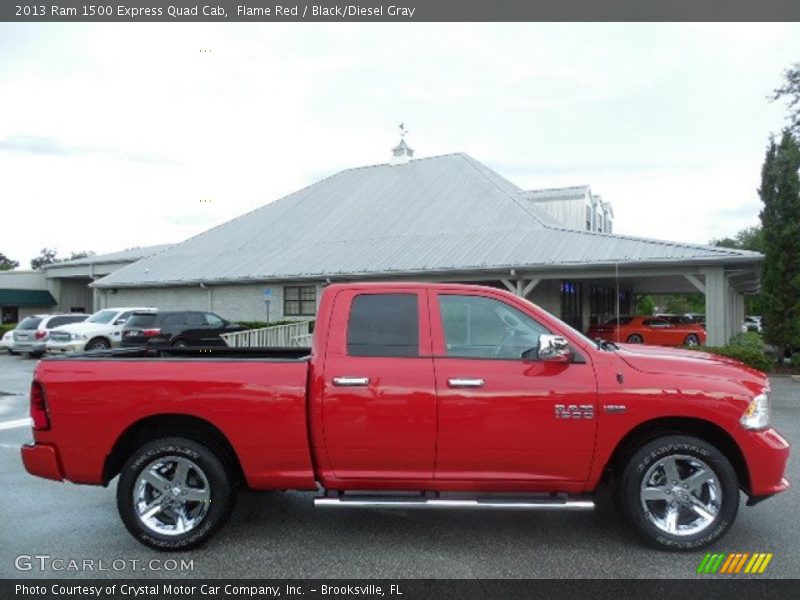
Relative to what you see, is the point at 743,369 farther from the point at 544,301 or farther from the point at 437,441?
the point at 544,301

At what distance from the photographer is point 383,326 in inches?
185

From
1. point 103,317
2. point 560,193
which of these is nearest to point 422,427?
point 103,317

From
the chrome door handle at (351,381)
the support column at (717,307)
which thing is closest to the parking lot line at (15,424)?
the chrome door handle at (351,381)

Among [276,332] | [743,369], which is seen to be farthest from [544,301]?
[743,369]

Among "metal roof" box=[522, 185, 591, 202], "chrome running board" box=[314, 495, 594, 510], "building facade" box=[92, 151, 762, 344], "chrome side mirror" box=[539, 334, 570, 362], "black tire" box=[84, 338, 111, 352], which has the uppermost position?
"metal roof" box=[522, 185, 591, 202]

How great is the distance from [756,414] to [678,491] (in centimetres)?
77

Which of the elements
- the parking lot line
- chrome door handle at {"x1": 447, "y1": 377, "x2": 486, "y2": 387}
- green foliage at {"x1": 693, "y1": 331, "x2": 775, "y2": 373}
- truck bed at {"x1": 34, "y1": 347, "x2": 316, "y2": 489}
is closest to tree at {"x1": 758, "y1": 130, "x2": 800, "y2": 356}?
green foliage at {"x1": 693, "y1": 331, "x2": 775, "y2": 373}

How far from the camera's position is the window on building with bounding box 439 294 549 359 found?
462cm

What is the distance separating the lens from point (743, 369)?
470cm

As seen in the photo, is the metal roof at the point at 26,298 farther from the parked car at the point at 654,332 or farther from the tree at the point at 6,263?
the tree at the point at 6,263

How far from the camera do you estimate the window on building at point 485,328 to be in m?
4.62
